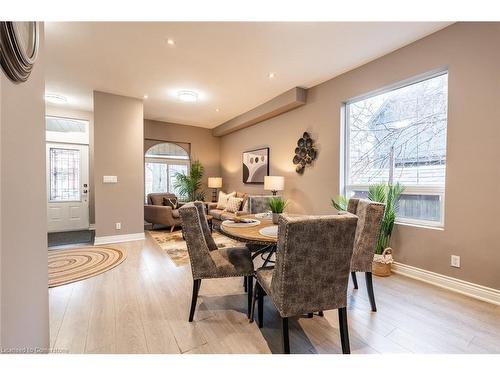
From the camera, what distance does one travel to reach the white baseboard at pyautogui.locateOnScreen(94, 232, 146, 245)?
4177 millimetres

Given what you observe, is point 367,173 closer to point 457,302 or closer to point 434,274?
point 434,274

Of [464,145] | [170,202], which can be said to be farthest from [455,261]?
[170,202]

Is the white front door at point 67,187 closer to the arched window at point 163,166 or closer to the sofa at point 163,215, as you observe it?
the arched window at point 163,166

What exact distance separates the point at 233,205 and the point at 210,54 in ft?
10.3

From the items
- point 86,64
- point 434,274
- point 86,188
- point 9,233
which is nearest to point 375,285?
point 434,274

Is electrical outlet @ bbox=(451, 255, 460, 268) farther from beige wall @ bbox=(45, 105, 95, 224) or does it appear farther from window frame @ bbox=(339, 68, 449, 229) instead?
beige wall @ bbox=(45, 105, 95, 224)

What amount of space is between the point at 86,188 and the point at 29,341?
543cm

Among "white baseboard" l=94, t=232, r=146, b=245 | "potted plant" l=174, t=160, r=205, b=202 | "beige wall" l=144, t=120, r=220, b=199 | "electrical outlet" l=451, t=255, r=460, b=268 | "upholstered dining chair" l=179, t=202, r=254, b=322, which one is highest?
"beige wall" l=144, t=120, r=220, b=199

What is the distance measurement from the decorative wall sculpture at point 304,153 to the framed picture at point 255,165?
0.99 metres

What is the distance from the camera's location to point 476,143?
87.9 inches

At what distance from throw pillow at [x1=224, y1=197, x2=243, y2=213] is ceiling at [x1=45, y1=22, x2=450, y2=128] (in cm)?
220

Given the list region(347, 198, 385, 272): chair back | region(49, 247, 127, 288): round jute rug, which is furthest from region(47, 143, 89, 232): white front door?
region(347, 198, 385, 272): chair back

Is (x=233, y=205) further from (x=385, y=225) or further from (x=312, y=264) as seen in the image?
(x=312, y=264)

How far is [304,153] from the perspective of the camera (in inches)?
162
